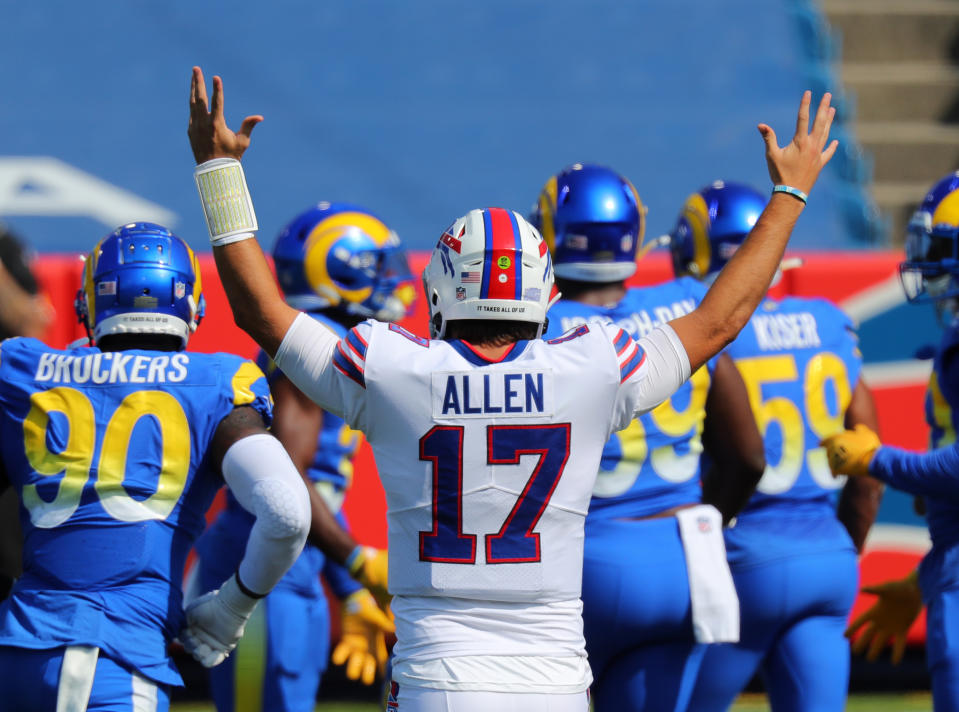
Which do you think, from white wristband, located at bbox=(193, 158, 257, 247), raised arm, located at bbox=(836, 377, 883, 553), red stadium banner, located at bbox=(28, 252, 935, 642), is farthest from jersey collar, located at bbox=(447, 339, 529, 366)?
red stadium banner, located at bbox=(28, 252, 935, 642)

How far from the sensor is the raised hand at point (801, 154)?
245cm

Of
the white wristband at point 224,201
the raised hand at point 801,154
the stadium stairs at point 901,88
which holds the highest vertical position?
the stadium stairs at point 901,88

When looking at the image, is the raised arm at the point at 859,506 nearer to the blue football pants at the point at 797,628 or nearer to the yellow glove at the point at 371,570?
the blue football pants at the point at 797,628

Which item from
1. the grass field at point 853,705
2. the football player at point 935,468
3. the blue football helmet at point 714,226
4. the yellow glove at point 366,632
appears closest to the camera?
the football player at point 935,468

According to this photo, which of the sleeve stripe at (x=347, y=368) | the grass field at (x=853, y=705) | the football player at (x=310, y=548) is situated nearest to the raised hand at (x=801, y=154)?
the sleeve stripe at (x=347, y=368)

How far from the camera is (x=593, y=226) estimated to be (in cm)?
351

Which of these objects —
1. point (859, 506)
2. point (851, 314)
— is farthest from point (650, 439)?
point (851, 314)

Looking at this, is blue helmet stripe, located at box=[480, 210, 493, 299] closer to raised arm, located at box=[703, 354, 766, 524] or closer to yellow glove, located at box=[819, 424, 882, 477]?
raised arm, located at box=[703, 354, 766, 524]

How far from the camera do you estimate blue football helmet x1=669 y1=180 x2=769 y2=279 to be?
4.05 m

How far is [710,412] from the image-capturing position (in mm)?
3527

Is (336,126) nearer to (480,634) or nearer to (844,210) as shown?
(844,210)

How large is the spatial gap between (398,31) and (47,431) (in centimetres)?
1159

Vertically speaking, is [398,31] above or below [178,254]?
above

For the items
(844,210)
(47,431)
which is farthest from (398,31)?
(47,431)
